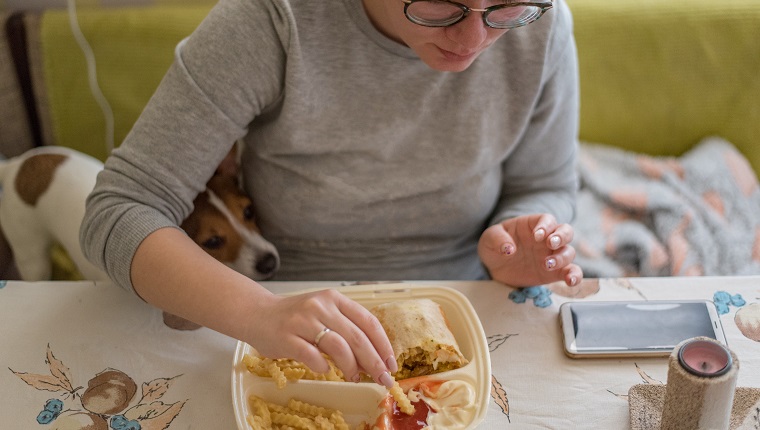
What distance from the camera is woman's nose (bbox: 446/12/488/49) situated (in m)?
0.91

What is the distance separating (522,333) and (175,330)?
0.47m

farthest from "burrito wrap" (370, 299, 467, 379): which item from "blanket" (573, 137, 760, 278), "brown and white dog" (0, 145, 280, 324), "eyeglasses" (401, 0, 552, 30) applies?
"blanket" (573, 137, 760, 278)

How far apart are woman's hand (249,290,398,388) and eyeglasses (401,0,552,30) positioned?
1.13ft

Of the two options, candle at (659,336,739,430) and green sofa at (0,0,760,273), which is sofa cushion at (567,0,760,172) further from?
candle at (659,336,739,430)

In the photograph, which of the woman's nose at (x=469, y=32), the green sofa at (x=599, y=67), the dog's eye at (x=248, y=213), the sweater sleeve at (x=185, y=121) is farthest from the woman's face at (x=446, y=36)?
the green sofa at (x=599, y=67)

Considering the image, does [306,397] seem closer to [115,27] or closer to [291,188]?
[291,188]

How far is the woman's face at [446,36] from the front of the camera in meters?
0.92

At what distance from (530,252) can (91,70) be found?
1.12 metres

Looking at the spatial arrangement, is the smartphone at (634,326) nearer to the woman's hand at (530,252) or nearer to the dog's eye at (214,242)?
the woman's hand at (530,252)

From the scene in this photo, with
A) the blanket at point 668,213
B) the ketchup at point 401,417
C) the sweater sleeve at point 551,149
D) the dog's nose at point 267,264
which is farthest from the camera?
the blanket at point 668,213

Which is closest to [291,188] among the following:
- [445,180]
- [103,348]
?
[445,180]

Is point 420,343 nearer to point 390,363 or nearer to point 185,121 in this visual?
point 390,363

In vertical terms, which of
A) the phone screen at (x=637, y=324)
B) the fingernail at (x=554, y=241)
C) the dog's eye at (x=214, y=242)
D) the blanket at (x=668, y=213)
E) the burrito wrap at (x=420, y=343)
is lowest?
the blanket at (x=668, y=213)

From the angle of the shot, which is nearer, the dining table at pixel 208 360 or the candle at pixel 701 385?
the candle at pixel 701 385
